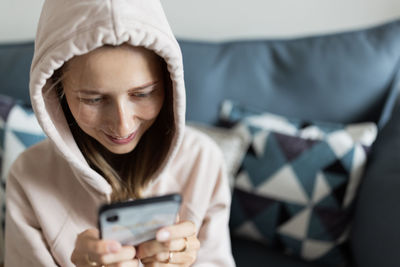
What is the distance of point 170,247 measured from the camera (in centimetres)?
65

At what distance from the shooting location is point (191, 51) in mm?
1243

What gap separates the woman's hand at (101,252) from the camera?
1.95 ft

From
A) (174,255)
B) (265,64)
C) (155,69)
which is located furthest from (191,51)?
(174,255)

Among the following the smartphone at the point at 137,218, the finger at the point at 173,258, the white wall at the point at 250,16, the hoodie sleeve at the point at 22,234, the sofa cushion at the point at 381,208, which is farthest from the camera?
the white wall at the point at 250,16

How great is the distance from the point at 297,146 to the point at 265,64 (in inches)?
10.8

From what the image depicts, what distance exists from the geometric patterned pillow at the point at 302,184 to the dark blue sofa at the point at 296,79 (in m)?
0.04

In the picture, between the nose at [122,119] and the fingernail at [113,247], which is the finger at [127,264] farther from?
the nose at [122,119]

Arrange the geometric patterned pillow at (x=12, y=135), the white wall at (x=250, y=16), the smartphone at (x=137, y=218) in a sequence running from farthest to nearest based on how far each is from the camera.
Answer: the white wall at (x=250, y=16)
the geometric patterned pillow at (x=12, y=135)
the smartphone at (x=137, y=218)

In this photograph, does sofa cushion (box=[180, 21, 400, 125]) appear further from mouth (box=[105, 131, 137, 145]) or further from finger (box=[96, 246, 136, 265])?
finger (box=[96, 246, 136, 265])

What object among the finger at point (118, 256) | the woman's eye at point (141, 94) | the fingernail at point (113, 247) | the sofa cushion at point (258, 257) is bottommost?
the sofa cushion at point (258, 257)

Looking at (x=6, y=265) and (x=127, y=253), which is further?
(x=6, y=265)

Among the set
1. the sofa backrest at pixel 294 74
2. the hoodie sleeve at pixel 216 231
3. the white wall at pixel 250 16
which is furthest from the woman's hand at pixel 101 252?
the white wall at pixel 250 16

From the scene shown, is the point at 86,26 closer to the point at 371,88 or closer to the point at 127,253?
the point at 127,253

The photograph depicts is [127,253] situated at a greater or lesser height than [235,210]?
greater
